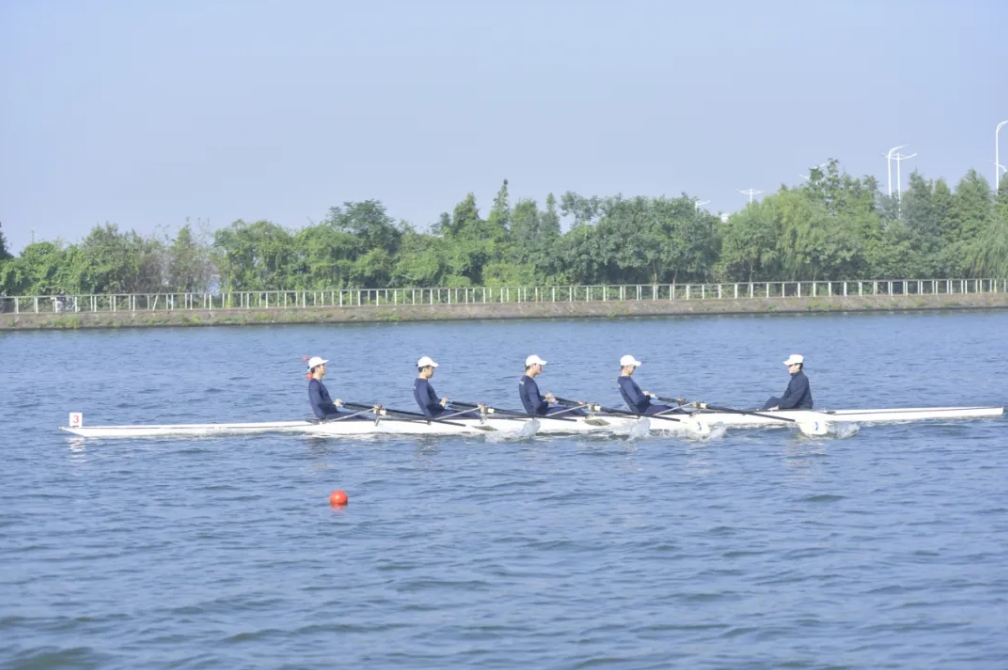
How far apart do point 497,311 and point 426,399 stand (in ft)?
150

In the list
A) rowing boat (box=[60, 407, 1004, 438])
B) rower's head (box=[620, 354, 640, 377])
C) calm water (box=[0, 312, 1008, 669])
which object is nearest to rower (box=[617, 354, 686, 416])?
rower's head (box=[620, 354, 640, 377])

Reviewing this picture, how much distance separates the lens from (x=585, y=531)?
15.6 m

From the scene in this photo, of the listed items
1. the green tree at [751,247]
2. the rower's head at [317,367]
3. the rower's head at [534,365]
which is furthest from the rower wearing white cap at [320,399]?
the green tree at [751,247]

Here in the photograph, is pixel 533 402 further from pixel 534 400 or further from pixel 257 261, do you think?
pixel 257 261

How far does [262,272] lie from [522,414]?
2103 inches

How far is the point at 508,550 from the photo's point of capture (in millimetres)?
14727

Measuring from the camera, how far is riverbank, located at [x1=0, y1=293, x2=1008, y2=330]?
217 ft

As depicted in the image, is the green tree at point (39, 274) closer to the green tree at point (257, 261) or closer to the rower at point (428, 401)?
the green tree at point (257, 261)

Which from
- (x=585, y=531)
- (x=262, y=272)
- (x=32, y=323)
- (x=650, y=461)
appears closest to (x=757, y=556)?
(x=585, y=531)

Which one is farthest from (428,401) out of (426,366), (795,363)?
(795,363)

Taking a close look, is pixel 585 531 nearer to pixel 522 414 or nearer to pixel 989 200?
pixel 522 414

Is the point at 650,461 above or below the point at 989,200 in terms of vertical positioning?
below

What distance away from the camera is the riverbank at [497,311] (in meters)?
66.1

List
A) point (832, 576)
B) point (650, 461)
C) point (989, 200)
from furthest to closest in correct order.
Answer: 1. point (989, 200)
2. point (650, 461)
3. point (832, 576)
